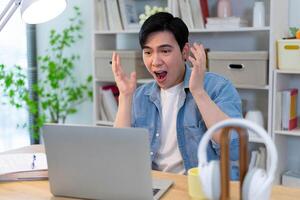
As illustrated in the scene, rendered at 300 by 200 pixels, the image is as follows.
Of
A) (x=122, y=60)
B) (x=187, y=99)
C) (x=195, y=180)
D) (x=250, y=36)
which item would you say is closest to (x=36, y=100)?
(x=122, y=60)

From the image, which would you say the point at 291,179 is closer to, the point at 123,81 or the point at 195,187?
the point at 123,81

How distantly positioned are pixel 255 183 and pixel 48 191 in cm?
78

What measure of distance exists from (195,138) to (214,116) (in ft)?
0.64

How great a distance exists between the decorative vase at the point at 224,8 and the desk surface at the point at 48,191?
156cm

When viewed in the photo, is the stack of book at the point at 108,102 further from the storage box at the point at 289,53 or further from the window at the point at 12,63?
the storage box at the point at 289,53

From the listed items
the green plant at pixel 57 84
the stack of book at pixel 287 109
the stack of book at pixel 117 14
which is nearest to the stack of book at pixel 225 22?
the stack of book at pixel 117 14

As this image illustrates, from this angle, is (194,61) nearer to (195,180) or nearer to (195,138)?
(195,138)

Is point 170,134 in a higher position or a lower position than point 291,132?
higher

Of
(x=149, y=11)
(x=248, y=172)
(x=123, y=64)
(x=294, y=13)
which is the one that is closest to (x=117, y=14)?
(x=149, y=11)

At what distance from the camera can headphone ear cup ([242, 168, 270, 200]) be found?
0.93m

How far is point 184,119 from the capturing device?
1.86 metres

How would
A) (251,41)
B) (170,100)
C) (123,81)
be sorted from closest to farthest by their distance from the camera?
(123,81), (170,100), (251,41)

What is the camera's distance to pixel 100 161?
124 centimetres

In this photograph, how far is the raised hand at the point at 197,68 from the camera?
1.66 m
